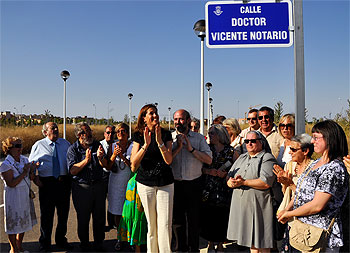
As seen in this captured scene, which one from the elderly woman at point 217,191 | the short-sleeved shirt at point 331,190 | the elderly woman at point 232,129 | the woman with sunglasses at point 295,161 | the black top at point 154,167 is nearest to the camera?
the short-sleeved shirt at point 331,190

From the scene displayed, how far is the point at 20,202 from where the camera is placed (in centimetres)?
472

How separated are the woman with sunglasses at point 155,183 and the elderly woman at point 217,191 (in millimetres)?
701

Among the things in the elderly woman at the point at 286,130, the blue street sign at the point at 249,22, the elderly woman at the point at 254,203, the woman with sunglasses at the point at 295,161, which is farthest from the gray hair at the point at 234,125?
the blue street sign at the point at 249,22

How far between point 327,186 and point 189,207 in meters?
2.34

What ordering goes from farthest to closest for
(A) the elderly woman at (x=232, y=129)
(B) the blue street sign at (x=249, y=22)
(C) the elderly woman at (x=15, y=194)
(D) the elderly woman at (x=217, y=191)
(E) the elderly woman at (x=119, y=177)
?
(A) the elderly woman at (x=232, y=129)
(E) the elderly woman at (x=119, y=177)
(D) the elderly woman at (x=217, y=191)
(C) the elderly woman at (x=15, y=194)
(B) the blue street sign at (x=249, y=22)

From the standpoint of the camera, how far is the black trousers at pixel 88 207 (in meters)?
4.98

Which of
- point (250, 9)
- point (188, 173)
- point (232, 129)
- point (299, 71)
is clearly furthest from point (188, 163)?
point (250, 9)

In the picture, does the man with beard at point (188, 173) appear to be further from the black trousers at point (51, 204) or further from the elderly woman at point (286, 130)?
the black trousers at point (51, 204)

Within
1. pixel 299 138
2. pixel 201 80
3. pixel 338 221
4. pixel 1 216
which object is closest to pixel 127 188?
pixel 299 138

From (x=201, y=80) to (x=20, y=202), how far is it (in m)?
6.43

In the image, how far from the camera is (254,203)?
3926 millimetres

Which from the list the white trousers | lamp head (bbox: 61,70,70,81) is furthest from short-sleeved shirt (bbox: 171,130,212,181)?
lamp head (bbox: 61,70,70,81)

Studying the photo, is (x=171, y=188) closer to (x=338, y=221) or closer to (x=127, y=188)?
(x=127, y=188)

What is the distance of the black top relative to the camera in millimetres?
4305
